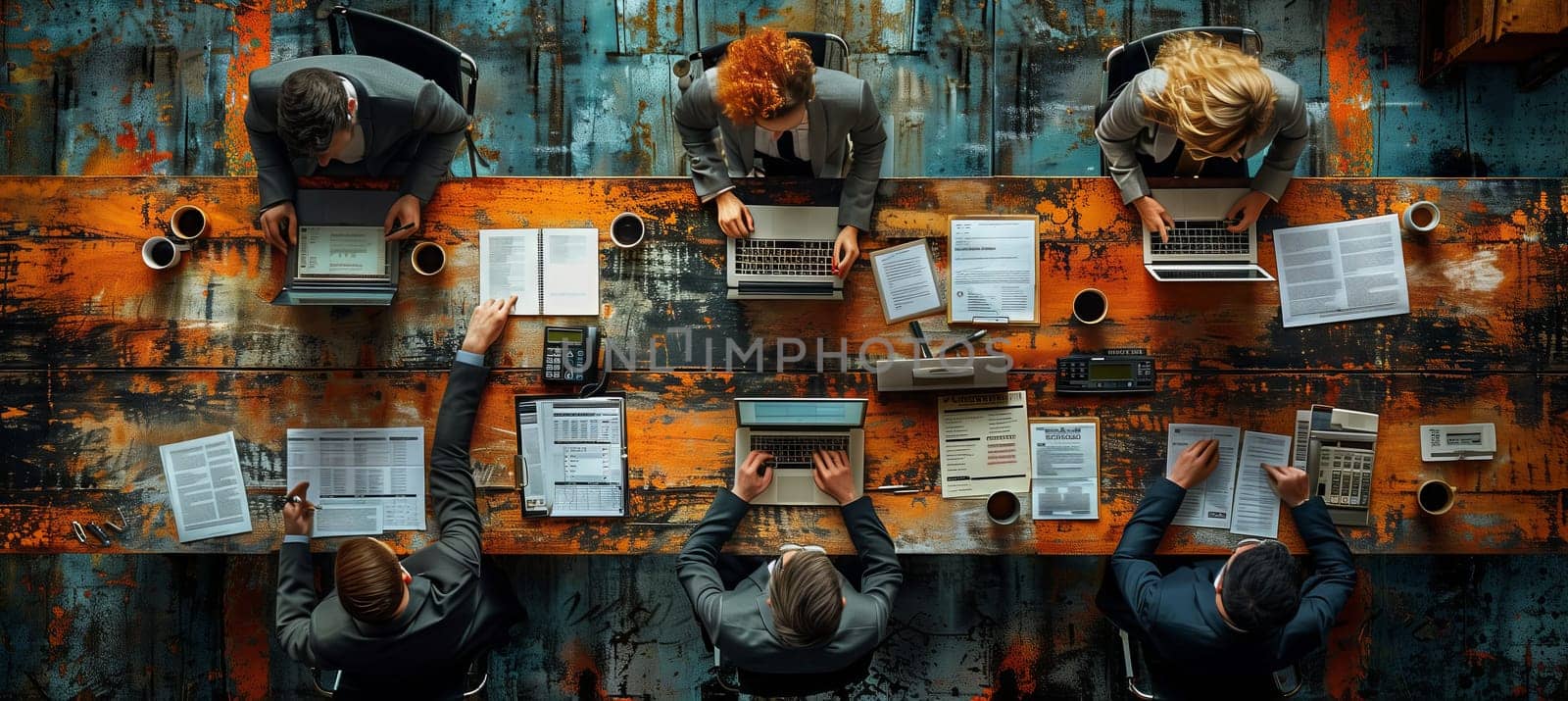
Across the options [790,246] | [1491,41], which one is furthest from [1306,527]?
[1491,41]

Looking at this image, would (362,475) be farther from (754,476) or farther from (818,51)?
(818,51)

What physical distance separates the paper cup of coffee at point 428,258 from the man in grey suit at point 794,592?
1.10 m

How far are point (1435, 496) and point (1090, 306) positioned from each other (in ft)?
3.85

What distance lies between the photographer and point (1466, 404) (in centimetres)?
251

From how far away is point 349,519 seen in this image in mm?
2523

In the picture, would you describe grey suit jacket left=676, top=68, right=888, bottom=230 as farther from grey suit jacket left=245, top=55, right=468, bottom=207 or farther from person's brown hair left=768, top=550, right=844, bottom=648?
person's brown hair left=768, top=550, right=844, bottom=648

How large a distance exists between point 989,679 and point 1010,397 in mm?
1260

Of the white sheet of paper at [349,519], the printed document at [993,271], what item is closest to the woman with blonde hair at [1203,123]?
the printed document at [993,271]

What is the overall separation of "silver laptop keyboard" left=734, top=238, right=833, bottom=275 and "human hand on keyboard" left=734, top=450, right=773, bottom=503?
21.9 inches

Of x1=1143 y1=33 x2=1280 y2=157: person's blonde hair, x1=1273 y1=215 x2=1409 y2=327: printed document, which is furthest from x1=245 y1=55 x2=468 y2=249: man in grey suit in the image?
x1=1273 y1=215 x2=1409 y2=327: printed document

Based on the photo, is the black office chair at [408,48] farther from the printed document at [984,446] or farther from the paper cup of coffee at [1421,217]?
the paper cup of coffee at [1421,217]

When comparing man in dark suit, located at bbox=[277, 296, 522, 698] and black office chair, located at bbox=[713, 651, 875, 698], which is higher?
man in dark suit, located at bbox=[277, 296, 522, 698]

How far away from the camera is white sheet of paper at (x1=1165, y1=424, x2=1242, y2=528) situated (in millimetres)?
2516

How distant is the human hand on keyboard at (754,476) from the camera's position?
2.46 metres
